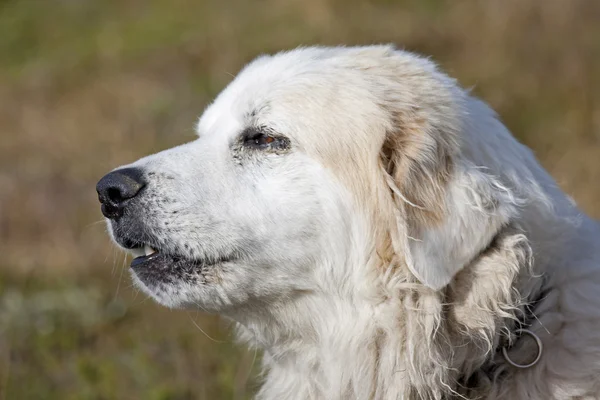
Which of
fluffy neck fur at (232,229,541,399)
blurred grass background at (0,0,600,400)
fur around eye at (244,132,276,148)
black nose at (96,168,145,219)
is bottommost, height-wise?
blurred grass background at (0,0,600,400)

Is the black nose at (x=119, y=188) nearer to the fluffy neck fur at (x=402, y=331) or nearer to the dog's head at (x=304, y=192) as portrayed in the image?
the dog's head at (x=304, y=192)

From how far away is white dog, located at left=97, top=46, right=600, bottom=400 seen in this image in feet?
9.06

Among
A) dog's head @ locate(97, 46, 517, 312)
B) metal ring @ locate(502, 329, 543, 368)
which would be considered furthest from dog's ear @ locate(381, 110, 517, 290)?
metal ring @ locate(502, 329, 543, 368)

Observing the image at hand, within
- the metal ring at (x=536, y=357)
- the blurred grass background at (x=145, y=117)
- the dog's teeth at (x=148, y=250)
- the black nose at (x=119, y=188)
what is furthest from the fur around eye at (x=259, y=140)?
the blurred grass background at (x=145, y=117)

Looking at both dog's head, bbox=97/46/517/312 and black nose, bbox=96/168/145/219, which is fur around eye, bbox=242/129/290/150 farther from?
black nose, bbox=96/168/145/219

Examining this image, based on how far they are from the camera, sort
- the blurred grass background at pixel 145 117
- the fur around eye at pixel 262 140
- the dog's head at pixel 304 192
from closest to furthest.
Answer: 1. the dog's head at pixel 304 192
2. the fur around eye at pixel 262 140
3. the blurred grass background at pixel 145 117

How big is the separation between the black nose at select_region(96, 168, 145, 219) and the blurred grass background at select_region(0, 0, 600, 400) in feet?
5.21

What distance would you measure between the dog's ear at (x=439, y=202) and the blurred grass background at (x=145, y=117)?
1974mm

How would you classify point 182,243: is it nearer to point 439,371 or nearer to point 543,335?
point 439,371

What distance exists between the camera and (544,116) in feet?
27.1

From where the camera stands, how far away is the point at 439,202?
9.13 ft

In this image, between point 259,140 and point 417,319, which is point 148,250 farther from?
point 417,319

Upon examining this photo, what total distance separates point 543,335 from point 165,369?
2.55m

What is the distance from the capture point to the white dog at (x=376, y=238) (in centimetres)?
276
